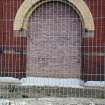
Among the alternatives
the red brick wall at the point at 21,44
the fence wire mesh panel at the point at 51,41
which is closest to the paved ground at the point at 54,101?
the fence wire mesh panel at the point at 51,41

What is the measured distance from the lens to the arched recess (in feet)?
53.3

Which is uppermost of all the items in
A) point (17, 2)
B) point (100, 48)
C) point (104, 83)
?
point (17, 2)

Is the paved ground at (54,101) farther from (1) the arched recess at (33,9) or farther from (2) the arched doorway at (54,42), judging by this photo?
(1) the arched recess at (33,9)

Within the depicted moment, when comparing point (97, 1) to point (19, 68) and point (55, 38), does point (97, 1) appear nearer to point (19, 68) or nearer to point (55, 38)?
point (55, 38)

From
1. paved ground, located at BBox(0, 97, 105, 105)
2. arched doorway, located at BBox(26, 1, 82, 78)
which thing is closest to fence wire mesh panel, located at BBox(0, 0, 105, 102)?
arched doorway, located at BBox(26, 1, 82, 78)

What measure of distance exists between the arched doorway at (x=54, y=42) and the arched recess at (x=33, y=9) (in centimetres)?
16

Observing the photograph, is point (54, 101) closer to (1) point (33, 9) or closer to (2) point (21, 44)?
(2) point (21, 44)

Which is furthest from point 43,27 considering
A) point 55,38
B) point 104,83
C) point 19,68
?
point 104,83

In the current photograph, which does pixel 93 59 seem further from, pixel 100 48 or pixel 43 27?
pixel 43 27

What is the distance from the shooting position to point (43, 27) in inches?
651

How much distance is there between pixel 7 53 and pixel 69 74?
215 cm

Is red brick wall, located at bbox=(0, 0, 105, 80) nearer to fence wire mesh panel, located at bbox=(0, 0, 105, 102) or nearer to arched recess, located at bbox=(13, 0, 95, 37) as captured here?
fence wire mesh panel, located at bbox=(0, 0, 105, 102)

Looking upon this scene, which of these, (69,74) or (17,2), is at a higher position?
(17,2)

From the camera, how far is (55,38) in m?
16.5
